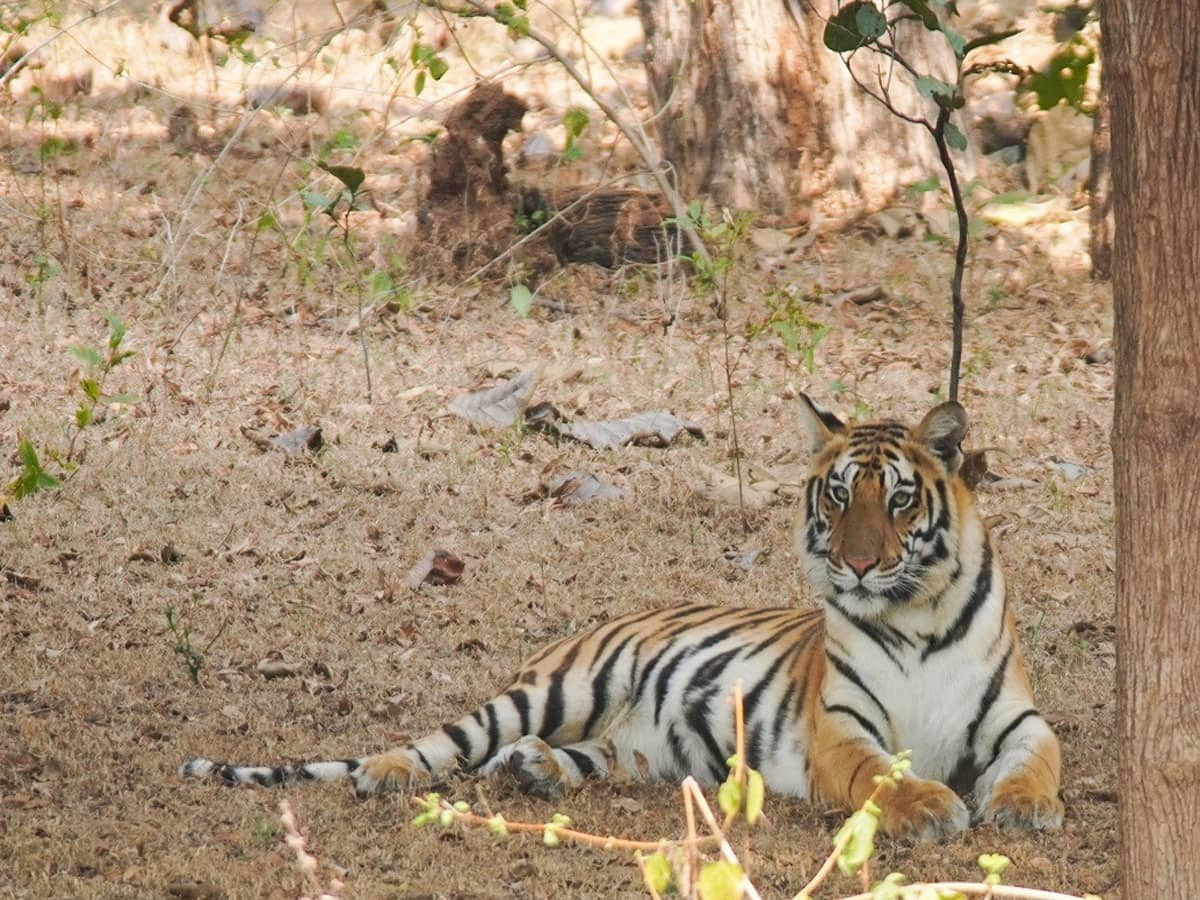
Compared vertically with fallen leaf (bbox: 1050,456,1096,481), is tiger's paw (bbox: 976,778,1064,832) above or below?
above

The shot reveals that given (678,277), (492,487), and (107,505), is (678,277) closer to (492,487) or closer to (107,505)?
(492,487)

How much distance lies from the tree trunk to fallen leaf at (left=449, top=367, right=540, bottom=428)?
128 inches

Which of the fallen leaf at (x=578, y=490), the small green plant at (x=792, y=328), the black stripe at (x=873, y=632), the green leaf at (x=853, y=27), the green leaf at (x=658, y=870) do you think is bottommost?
the fallen leaf at (x=578, y=490)

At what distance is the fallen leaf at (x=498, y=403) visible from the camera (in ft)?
26.4

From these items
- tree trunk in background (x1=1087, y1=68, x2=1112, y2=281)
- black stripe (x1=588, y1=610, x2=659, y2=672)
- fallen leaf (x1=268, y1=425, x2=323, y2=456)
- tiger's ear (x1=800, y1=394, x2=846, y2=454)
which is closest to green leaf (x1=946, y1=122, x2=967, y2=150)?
tiger's ear (x1=800, y1=394, x2=846, y2=454)

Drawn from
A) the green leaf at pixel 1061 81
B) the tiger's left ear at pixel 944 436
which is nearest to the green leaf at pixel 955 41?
the green leaf at pixel 1061 81

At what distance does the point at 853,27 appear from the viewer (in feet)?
16.0

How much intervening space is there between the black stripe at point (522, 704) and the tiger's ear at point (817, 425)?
3.40ft

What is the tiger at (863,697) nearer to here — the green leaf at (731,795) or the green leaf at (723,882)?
the green leaf at (731,795)

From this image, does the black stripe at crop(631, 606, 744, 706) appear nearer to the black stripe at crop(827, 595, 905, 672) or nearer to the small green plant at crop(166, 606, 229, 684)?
the black stripe at crop(827, 595, 905, 672)

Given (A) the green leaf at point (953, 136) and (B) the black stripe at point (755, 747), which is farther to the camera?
(A) the green leaf at point (953, 136)

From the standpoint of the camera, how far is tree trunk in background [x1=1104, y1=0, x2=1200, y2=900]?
2.48 meters

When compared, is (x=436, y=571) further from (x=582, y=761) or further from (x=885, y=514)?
(x=885, y=514)

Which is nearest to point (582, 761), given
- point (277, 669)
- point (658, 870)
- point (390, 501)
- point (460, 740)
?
point (460, 740)
